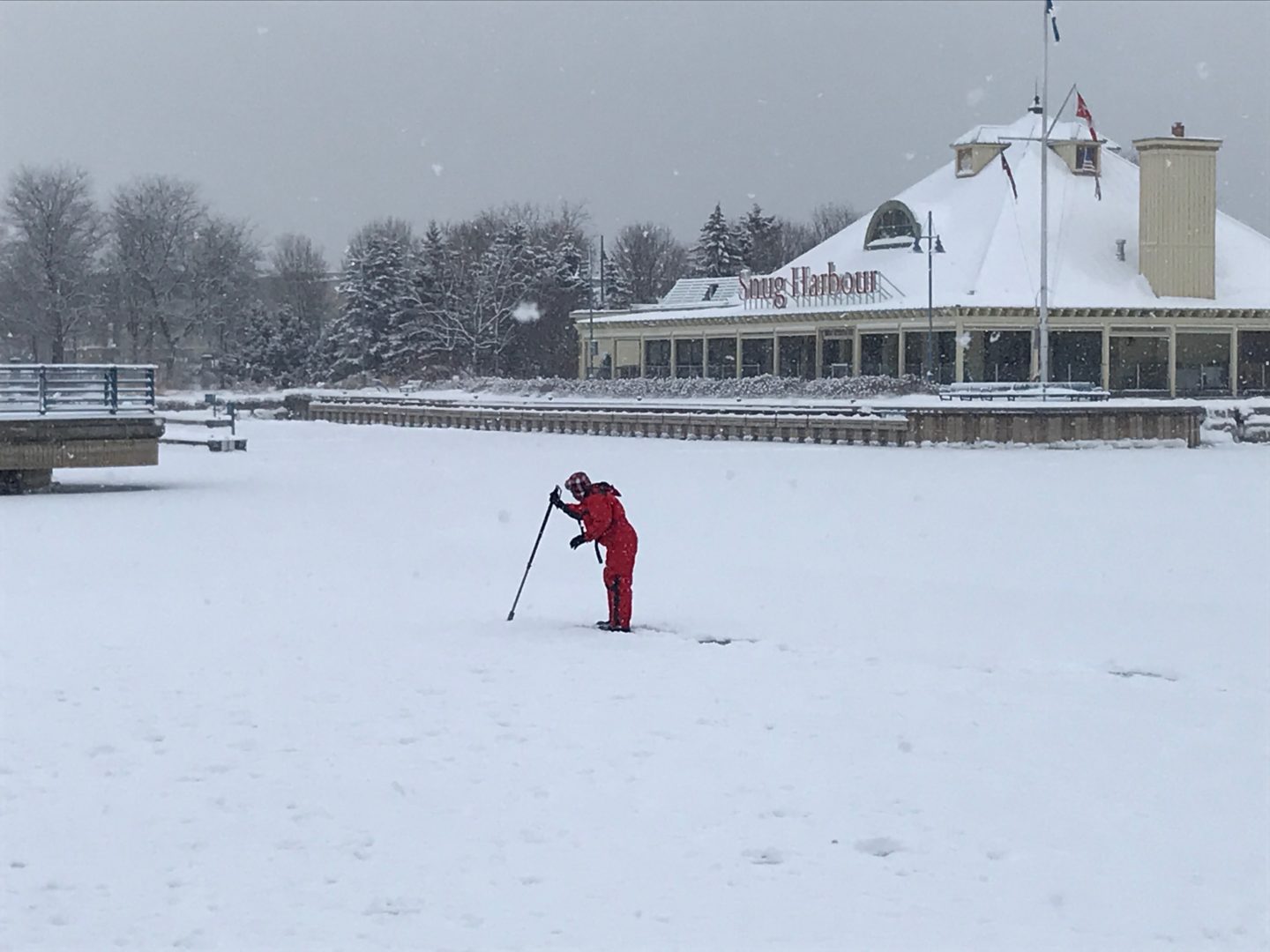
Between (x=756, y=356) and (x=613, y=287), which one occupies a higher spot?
(x=613, y=287)

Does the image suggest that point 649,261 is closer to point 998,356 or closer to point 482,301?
point 482,301

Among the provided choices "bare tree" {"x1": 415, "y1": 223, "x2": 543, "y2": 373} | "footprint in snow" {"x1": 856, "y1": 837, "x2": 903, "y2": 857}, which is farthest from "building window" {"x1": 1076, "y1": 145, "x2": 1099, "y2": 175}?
"footprint in snow" {"x1": 856, "y1": 837, "x2": 903, "y2": 857}

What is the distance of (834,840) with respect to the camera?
793 centimetres

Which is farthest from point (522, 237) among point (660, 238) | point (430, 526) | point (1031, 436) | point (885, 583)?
point (885, 583)

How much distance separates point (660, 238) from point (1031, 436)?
9872cm

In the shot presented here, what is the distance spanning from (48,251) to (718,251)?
141 ft

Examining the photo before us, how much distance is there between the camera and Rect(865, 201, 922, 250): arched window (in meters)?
67.6

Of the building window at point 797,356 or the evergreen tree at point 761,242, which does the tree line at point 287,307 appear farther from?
the building window at point 797,356

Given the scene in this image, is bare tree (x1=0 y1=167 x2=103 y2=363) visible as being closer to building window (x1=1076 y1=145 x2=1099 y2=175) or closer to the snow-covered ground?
building window (x1=1076 y1=145 x2=1099 y2=175)

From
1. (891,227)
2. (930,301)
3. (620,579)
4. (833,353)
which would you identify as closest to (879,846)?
(620,579)

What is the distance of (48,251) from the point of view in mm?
100188

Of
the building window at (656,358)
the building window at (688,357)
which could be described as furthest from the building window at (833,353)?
the building window at (656,358)

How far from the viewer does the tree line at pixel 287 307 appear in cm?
9681

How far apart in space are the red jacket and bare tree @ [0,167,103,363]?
93.4 metres
